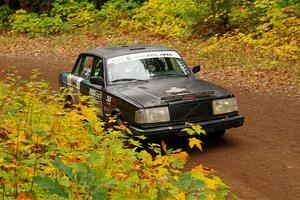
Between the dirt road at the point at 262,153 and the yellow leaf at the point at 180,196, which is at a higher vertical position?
the yellow leaf at the point at 180,196

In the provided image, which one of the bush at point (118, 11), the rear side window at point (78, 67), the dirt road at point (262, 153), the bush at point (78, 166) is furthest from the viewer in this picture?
the bush at point (118, 11)

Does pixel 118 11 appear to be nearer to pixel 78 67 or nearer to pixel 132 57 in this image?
pixel 78 67

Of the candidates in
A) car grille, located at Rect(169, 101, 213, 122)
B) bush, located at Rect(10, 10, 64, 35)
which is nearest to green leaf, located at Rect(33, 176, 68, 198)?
car grille, located at Rect(169, 101, 213, 122)

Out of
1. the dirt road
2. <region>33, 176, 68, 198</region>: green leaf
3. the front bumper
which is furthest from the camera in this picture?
the front bumper

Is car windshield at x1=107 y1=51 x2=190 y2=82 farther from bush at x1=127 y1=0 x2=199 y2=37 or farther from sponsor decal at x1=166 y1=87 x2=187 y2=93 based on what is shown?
bush at x1=127 y1=0 x2=199 y2=37

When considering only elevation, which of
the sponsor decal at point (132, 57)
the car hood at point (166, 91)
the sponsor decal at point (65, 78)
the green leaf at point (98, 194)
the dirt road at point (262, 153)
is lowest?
the dirt road at point (262, 153)

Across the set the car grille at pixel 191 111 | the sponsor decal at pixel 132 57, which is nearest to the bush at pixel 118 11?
the sponsor decal at pixel 132 57

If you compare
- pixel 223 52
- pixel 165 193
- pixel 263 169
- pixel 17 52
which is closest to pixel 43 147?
pixel 165 193

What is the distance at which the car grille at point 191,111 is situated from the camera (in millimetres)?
7031

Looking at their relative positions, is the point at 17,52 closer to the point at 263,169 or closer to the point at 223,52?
the point at 223,52

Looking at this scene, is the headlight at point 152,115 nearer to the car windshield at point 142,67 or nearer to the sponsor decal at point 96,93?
the car windshield at point 142,67

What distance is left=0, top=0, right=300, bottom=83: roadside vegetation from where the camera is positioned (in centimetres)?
1514

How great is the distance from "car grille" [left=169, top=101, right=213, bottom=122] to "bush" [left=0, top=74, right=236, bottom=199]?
191cm

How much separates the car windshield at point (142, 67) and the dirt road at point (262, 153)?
4.92ft
